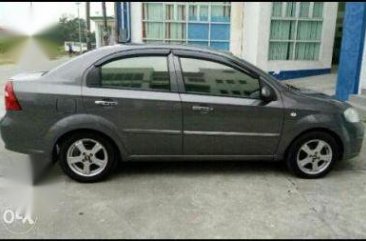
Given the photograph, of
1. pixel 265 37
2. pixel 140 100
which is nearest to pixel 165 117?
pixel 140 100

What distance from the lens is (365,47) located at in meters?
7.97

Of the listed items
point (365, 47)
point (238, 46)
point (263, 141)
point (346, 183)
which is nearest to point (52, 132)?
point (263, 141)

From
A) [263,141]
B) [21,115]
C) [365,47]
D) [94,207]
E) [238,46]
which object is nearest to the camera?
[94,207]

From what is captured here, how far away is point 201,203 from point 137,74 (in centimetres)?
155

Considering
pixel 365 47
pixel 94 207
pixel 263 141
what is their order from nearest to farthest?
pixel 94 207, pixel 263 141, pixel 365 47

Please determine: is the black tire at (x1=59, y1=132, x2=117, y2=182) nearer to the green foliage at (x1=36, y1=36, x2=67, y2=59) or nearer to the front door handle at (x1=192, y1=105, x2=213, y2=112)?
the front door handle at (x1=192, y1=105, x2=213, y2=112)

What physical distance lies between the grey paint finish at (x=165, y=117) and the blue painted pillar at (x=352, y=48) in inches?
169

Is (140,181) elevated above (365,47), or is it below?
below

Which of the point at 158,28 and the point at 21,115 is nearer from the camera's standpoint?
the point at 21,115

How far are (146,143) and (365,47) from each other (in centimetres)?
593

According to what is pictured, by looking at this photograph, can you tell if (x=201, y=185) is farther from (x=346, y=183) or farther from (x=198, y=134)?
(x=346, y=183)

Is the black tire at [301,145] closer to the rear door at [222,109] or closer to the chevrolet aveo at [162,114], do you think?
the chevrolet aveo at [162,114]

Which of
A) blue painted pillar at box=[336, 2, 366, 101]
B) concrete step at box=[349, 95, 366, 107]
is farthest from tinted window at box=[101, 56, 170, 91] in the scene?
blue painted pillar at box=[336, 2, 366, 101]

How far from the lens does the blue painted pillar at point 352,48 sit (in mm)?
7941
